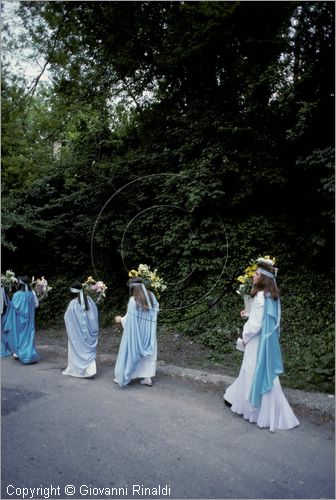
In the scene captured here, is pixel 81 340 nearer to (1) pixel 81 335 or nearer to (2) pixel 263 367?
(1) pixel 81 335

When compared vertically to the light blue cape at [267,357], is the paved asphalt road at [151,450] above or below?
below

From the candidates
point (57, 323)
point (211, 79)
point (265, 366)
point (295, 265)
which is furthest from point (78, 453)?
point (211, 79)

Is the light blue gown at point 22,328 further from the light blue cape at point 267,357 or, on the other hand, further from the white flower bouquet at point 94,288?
the light blue cape at point 267,357

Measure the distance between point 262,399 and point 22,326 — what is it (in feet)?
22.5

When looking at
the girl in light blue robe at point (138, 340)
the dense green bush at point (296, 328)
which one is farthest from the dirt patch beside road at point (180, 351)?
the girl in light blue robe at point (138, 340)

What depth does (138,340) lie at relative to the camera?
7.57 meters

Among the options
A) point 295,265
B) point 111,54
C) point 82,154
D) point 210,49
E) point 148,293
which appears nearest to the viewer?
point 148,293

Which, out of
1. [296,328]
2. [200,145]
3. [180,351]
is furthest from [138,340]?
[200,145]

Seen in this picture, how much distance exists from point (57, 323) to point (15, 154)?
646 centimetres

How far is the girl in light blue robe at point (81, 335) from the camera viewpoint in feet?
26.8

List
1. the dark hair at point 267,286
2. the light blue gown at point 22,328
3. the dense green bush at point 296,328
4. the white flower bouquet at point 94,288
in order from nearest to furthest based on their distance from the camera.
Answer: the dark hair at point 267,286 < the dense green bush at point 296,328 < the white flower bouquet at point 94,288 < the light blue gown at point 22,328

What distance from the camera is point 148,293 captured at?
7.96 m

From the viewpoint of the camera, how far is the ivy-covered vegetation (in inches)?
396

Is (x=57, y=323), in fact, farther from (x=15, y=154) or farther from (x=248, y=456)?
(x=248, y=456)
